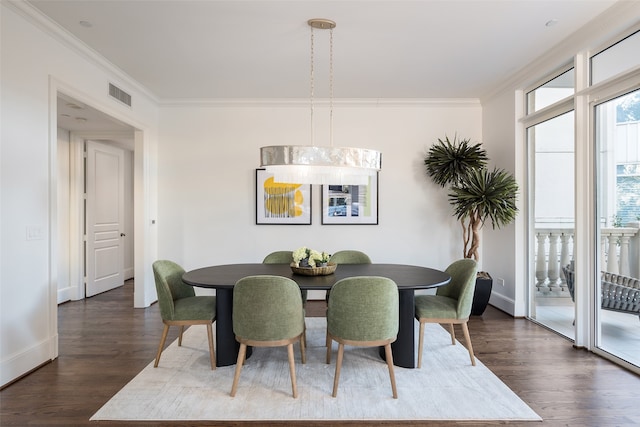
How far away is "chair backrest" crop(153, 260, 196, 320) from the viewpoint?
2.82 metres

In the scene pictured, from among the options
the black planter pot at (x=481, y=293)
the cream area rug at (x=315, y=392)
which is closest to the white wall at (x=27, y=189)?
the cream area rug at (x=315, y=392)

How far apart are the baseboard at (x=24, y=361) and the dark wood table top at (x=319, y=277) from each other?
1.28 meters

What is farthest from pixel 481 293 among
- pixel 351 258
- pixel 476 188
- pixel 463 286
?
pixel 351 258

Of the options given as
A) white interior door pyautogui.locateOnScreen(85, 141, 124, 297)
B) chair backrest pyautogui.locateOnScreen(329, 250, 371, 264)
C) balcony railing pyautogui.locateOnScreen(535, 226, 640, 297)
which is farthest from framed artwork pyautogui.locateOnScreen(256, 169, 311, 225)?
balcony railing pyautogui.locateOnScreen(535, 226, 640, 297)

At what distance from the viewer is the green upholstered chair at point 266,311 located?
236cm

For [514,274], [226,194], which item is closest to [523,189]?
[514,274]

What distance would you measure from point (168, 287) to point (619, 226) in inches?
146

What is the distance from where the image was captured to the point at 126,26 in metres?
3.02

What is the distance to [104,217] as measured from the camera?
5910 millimetres

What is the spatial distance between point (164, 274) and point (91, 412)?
105cm

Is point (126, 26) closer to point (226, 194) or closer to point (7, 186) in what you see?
point (7, 186)

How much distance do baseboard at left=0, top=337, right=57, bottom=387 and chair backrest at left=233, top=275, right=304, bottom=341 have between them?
1741 millimetres

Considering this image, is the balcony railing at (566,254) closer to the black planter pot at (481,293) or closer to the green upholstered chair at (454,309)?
the black planter pot at (481,293)

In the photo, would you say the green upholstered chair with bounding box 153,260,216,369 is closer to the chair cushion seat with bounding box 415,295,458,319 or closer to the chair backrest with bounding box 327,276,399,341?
the chair backrest with bounding box 327,276,399,341
